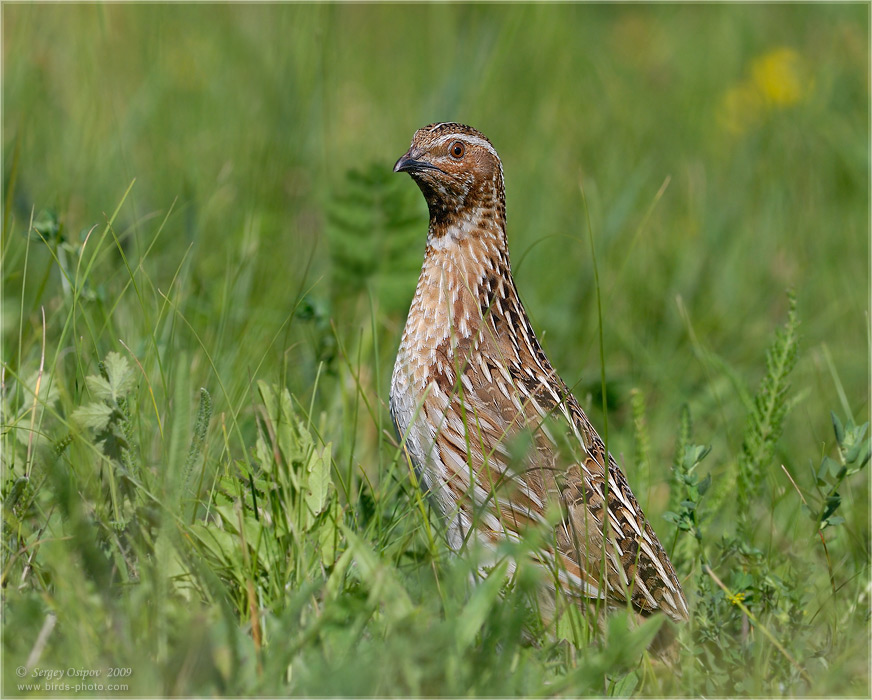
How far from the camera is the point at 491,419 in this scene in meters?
3.80

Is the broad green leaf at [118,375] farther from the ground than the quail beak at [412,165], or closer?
closer

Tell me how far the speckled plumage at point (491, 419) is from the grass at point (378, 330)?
0.24 meters

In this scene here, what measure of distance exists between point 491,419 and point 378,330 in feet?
6.43

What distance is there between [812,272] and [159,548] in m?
5.88

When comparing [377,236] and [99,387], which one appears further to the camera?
[377,236]

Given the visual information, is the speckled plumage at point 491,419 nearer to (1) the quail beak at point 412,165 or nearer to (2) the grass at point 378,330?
(1) the quail beak at point 412,165

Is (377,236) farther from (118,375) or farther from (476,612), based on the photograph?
(476,612)

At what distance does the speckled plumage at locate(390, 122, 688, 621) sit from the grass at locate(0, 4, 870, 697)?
9.4 inches

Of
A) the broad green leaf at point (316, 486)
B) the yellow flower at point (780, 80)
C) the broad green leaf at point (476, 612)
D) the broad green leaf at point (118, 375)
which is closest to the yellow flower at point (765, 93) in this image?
the yellow flower at point (780, 80)

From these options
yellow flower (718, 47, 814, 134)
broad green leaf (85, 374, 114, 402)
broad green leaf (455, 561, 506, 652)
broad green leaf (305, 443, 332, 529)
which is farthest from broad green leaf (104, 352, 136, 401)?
yellow flower (718, 47, 814, 134)

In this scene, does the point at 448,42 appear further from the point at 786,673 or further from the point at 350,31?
the point at 786,673

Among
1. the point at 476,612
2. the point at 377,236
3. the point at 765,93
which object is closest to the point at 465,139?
the point at 377,236

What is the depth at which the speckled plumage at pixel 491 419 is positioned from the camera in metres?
3.64

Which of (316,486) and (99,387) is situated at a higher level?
(99,387)
